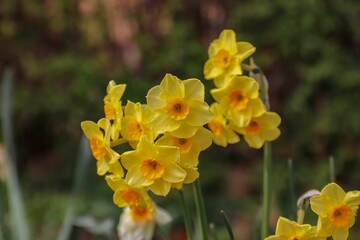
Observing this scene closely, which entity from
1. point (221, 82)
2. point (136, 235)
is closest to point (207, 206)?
point (136, 235)

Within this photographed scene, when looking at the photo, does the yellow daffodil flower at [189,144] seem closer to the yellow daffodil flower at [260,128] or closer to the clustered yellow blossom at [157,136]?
the clustered yellow blossom at [157,136]

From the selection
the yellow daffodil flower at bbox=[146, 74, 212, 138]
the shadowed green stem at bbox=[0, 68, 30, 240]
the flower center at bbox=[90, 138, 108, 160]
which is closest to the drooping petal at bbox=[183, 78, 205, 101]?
the yellow daffodil flower at bbox=[146, 74, 212, 138]

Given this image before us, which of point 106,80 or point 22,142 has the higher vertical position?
point 106,80

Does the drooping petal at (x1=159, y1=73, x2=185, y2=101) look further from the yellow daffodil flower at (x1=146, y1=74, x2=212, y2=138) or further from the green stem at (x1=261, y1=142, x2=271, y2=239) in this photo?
the green stem at (x1=261, y1=142, x2=271, y2=239)

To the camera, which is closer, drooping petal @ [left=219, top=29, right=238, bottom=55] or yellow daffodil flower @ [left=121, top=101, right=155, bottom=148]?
yellow daffodil flower @ [left=121, top=101, right=155, bottom=148]

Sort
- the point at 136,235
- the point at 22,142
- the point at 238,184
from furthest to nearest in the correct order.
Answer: the point at 22,142
the point at 238,184
the point at 136,235

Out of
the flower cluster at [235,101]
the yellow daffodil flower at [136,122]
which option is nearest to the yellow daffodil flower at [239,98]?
the flower cluster at [235,101]

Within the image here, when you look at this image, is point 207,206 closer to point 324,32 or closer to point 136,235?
point 324,32
